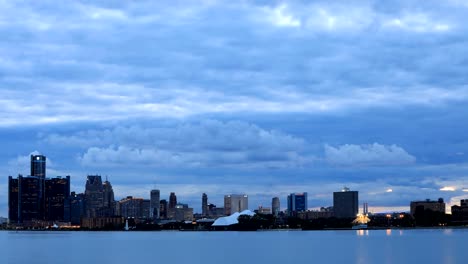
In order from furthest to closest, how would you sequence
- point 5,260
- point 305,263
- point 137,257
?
point 137,257
point 5,260
point 305,263

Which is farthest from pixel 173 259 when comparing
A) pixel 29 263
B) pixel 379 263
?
pixel 379 263

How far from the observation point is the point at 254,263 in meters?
106

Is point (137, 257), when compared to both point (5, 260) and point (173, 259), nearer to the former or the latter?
point (173, 259)

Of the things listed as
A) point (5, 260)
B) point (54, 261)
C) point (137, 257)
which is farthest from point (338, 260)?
point (5, 260)

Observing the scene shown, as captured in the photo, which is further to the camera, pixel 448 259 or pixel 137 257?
pixel 137 257

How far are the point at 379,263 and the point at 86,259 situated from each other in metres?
45.2

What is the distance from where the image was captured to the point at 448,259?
11006 centimetres

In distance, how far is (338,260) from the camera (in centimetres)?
10962

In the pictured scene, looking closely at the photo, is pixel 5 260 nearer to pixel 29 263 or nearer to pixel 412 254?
pixel 29 263

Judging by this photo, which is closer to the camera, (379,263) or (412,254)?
(379,263)

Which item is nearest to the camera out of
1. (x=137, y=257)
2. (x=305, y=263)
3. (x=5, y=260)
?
(x=305, y=263)

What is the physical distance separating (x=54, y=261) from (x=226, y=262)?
25.5 metres

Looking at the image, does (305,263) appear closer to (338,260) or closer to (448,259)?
(338,260)

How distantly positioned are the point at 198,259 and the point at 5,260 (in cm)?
2920
